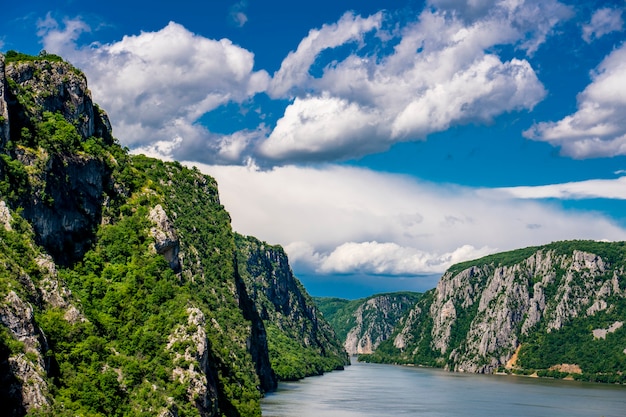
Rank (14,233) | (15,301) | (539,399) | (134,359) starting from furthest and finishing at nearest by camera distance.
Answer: (539,399) < (134,359) < (14,233) < (15,301)

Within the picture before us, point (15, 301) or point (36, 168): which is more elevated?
point (36, 168)

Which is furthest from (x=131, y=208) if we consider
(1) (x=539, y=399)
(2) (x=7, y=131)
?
(1) (x=539, y=399)

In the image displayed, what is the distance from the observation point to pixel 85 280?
3996 inches

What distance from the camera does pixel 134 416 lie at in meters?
84.2

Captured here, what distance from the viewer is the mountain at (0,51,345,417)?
76625 millimetres

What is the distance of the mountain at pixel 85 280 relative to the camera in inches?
3017

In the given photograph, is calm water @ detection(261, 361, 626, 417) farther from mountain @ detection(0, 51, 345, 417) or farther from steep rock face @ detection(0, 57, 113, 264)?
steep rock face @ detection(0, 57, 113, 264)

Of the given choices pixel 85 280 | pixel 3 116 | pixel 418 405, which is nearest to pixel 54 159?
pixel 3 116

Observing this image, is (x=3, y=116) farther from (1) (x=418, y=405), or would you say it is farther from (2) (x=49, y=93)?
(1) (x=418, y=405)

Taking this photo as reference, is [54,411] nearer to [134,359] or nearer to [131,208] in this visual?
[134,359]

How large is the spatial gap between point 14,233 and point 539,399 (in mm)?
152503

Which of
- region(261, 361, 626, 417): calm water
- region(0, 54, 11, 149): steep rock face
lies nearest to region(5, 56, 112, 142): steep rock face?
region(0, 54, 11, 149): steep rock face

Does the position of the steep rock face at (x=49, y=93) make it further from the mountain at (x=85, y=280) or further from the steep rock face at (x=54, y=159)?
the mountain at (x=85, y=280)

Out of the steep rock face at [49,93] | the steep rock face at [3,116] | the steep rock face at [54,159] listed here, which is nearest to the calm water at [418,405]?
the steep rock face at [54,159]
